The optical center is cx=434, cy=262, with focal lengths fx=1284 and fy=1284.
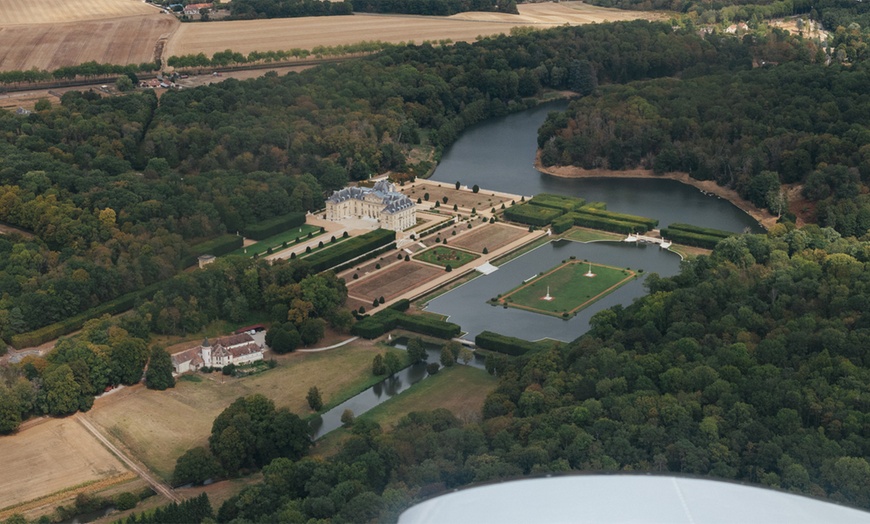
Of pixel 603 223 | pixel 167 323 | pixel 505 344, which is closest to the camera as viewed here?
pixel 505 344

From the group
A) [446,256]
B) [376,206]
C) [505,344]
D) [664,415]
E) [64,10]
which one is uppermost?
[64,10]

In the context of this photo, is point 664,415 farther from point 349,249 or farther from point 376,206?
point 376,206

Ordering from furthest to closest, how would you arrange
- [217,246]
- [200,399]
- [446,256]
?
1. [446,256]
2. [217,246]
3. [200,399]

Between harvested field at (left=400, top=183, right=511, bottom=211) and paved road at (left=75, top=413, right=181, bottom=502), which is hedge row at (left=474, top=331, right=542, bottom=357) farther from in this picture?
harvested field at (left=400, top=183, right=511, bottom=211)

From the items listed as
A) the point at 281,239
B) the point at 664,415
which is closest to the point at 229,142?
the point at 281,239

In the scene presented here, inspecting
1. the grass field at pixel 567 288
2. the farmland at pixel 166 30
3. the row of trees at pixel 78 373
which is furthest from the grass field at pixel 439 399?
the farmland at pixel 166 30

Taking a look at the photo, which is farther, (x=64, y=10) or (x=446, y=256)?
(x=64, y=10)

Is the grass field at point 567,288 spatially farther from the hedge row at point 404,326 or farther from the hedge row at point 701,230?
the hedge row at point 701,230

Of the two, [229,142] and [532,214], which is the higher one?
[229,142]
